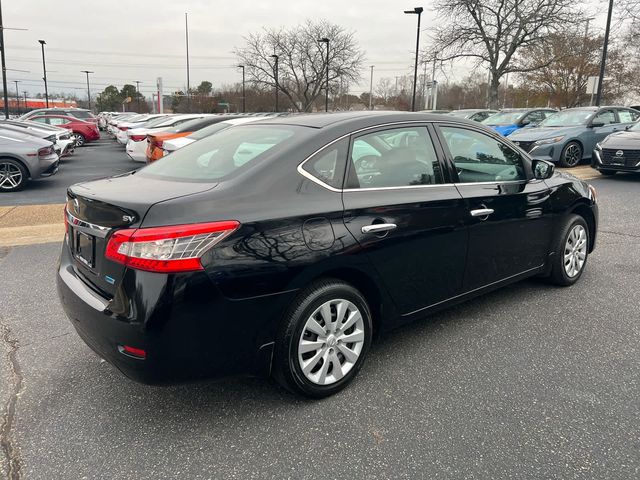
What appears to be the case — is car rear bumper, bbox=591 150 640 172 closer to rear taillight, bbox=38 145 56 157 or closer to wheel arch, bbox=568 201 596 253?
wheel arch, bbox=568 201 596 253

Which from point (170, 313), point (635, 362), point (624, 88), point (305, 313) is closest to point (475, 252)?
point (635, 362)

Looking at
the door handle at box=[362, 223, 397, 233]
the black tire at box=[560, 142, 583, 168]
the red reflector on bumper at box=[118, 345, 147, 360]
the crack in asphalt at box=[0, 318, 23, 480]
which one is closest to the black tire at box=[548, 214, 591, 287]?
the door handle at box=[362, 223, 397, 233]

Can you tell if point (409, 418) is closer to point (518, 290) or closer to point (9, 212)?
point (518, 290)

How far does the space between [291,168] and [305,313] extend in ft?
2.58

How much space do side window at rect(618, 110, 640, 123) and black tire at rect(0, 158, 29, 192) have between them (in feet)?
48.8

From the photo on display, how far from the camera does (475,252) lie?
351 cm

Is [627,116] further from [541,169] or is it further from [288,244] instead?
[288,244]

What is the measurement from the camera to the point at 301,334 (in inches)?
104

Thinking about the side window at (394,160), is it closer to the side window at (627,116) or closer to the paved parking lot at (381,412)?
the paved parking lot at (381,412)

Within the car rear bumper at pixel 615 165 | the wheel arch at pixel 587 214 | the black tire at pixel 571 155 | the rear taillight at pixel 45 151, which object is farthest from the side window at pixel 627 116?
the rear taillight at pixel 45 151

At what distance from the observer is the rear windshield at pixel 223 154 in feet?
9.29

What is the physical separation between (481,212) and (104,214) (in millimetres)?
2419

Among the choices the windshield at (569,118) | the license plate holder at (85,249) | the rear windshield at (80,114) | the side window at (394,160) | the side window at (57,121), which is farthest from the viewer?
the rear windshield at (80,114)

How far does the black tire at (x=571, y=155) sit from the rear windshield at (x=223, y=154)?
10661 millimetres
